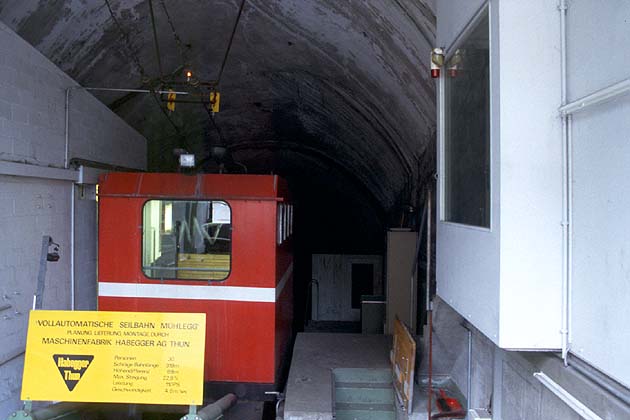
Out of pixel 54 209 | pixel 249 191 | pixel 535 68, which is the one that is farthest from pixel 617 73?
pixel 54 209

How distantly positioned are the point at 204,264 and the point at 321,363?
1.79m

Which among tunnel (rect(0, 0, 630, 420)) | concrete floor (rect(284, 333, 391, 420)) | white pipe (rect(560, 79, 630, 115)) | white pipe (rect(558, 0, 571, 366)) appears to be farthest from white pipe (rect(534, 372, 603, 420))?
concrete floor (rect(284, 333, 391, 420))

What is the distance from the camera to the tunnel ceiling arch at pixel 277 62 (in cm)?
516

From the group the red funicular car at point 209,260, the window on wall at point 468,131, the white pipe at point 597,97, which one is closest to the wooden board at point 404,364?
the red funicular car at point 209,260

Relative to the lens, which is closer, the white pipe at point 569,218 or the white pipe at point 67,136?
the white pipe at point 569,218

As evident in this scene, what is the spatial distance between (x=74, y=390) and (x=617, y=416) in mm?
3851

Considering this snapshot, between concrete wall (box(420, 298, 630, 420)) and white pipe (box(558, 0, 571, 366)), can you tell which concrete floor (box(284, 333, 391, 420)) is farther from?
white pipe (box(558, 0, 571, 366))

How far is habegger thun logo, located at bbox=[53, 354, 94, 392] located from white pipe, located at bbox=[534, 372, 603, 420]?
11.0 feet

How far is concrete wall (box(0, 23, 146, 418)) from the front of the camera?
4.36m

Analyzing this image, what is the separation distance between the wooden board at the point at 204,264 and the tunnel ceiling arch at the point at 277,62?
2329 millimetres

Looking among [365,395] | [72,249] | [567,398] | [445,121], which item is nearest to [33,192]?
[72,249]

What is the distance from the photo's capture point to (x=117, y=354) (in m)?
4.09

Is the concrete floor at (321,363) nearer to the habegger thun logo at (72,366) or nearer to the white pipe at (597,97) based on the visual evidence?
the habegger thun logo at (72,366)

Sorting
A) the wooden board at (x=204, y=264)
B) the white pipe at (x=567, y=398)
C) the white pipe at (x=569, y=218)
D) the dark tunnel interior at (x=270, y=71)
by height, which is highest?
the dark tunnel interior at (x=270, y=71)
